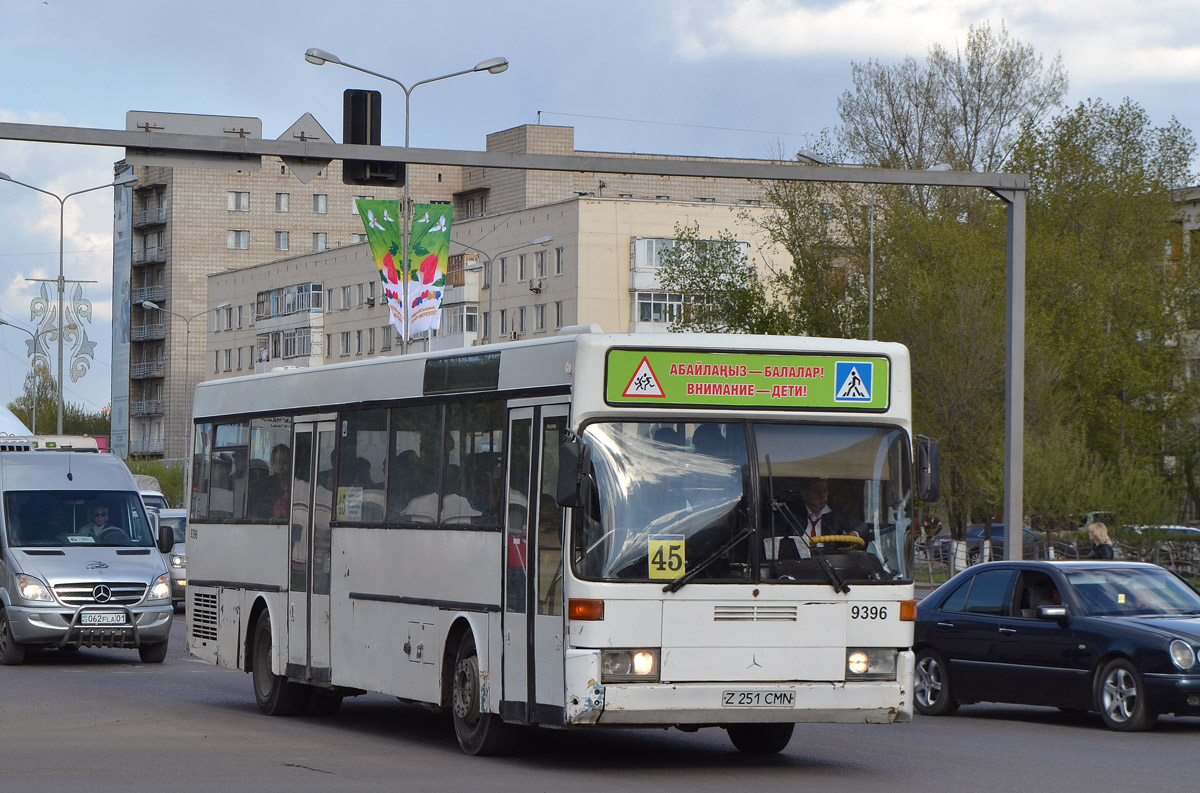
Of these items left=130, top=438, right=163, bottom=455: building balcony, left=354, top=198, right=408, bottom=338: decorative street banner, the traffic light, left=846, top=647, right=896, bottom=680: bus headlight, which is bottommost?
left=846, top=647, right=896, bottom=680: bus headlight

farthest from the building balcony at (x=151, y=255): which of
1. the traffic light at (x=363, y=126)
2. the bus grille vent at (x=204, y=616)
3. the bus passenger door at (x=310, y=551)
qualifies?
the bus passenger door at (x=310, y=551)

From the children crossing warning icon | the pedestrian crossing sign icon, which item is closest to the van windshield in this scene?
the children crossing warning icon

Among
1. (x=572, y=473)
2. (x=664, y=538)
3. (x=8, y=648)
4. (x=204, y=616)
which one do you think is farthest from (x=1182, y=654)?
(x=8, y=648)

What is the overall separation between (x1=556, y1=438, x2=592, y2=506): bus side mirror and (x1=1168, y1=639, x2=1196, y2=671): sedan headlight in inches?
231

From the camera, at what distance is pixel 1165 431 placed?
60.0m

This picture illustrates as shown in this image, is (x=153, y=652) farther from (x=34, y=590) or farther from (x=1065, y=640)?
(x=1065, y=640)

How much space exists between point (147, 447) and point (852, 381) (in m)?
128

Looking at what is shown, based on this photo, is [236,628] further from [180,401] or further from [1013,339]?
[180,401]

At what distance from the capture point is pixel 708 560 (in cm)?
1197

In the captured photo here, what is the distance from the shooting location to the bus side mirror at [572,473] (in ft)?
37.6

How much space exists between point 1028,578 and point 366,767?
6709 millimetres

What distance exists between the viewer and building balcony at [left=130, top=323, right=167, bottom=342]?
13212cm

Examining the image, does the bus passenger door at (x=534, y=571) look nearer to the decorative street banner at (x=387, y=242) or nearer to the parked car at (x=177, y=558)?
the parked car at (x=177, y=558)

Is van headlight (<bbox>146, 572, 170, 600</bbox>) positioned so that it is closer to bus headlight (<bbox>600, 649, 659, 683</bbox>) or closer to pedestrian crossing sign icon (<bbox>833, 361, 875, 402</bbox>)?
bus headlight (<bbox>600, 649, 659, 683</bbox>)
